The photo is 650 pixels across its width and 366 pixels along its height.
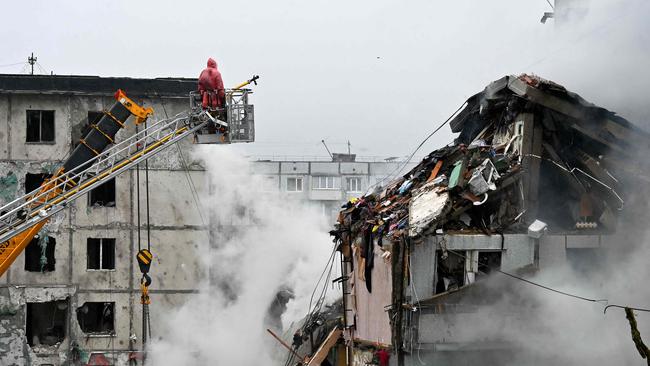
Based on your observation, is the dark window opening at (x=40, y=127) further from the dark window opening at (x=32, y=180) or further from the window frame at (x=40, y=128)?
the dark window opening at (x=32, y=180)

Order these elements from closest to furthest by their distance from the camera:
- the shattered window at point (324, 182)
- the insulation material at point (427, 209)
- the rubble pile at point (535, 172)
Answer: the insulation material at point (427, 209)
the rubble pile at point (535, 172)
the shattered window at point (324, 182)

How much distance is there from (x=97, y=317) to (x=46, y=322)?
1.95 meters

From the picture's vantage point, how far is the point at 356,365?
24516 millimetres

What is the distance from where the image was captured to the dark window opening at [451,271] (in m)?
19.3

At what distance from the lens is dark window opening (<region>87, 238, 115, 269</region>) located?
3678cm

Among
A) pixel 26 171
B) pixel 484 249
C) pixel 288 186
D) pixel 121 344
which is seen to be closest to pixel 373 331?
pixel 484 249

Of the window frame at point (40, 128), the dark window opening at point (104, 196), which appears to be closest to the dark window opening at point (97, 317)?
the dark window opening at point (104, 196)

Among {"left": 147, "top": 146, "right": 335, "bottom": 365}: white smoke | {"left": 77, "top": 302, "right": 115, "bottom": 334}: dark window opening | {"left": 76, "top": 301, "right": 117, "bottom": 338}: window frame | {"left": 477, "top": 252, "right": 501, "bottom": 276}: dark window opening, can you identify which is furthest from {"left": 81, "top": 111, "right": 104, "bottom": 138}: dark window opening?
{"left": 477, "top": 252, "right": 501, "bottom": 276}: dark window opening

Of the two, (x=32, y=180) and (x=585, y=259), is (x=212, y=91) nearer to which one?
(x=585, y=259)

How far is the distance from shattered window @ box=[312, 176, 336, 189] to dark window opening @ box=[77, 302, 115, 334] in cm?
4377

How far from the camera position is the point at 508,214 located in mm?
19547

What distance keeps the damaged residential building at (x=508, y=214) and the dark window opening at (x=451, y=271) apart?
0.8 inches

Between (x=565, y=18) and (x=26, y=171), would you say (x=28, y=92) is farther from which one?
(x=565, y=18)

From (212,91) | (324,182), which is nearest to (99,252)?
(212,91)
